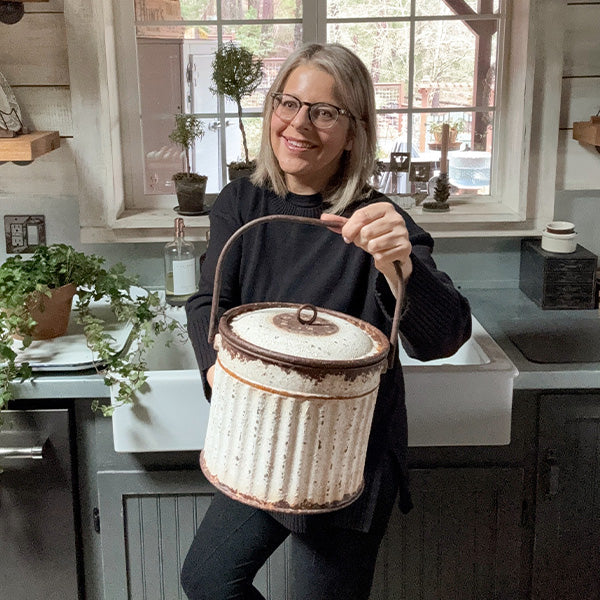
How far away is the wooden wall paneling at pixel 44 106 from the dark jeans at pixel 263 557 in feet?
3.87

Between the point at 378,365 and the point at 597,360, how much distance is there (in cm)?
93

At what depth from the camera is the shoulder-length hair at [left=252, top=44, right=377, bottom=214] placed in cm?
150

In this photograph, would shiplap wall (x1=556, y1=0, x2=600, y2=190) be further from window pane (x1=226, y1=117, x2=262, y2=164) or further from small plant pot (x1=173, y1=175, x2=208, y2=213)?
small plant pot (x1=173, y1=175, x2=208, y2=213)

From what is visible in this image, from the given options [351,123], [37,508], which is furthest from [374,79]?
[37,508]

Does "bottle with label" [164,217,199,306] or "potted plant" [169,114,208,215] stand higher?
"potted plant" [169,114,208,215]

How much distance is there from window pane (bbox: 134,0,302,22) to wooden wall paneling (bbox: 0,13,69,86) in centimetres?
25

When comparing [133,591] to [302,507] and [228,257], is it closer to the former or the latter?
[228,257]

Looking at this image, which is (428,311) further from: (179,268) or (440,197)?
(440,197)

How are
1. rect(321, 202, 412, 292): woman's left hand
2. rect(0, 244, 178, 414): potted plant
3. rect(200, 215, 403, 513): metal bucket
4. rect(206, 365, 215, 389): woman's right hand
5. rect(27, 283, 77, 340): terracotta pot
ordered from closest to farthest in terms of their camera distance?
rect(200, 215, 403, 513): metal bucket → rect(321, 202, 412, 292): woman's left hand → rect(206, 365, 215, 389): woman's right hand → rect(0, 244, 178, 414): potted plant → rect(27, 283, 77, 340): terracotta pot

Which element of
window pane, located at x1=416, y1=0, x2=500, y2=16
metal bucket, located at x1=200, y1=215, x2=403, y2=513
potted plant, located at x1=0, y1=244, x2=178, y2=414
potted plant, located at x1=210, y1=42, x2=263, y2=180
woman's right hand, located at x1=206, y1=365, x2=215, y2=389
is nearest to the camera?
metal bucket, located at x1=200, y1=215, x2=403, y2=513

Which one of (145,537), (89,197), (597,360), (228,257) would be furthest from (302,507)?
(89,197)

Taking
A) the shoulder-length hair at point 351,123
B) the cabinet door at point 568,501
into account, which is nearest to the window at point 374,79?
the cabinet door at point 568,501

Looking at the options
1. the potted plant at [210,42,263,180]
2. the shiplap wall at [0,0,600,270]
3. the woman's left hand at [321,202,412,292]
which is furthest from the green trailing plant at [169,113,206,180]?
the woman's left hand at [321,202,412,292]

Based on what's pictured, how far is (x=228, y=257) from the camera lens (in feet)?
5.15
